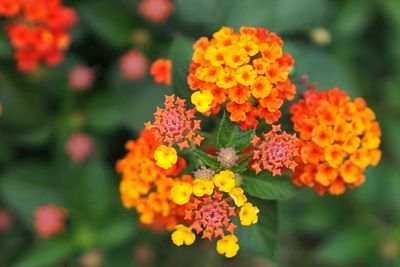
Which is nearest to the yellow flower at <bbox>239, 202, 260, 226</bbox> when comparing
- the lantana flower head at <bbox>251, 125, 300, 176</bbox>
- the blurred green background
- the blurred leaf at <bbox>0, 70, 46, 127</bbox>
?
the lantana flower head at <bbox>251, 125, 300, 176</bbox>

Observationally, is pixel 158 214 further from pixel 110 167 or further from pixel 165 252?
pixel 165 252

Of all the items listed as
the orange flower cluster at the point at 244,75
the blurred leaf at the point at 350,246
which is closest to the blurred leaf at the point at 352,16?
A: the blurred leaf at the point at 350,246

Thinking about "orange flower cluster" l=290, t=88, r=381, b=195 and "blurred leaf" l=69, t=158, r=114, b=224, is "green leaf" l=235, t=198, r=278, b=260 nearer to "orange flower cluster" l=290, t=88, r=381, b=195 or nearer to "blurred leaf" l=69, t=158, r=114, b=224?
"orange flower cluster" l=290, t=88, r=381, b=195

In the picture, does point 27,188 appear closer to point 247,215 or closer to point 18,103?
point 18,103

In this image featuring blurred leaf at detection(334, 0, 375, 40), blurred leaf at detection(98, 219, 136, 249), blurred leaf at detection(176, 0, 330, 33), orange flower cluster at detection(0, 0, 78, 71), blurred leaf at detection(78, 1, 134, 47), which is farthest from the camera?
blurred leaf at detection(334, 0, 375, 40)

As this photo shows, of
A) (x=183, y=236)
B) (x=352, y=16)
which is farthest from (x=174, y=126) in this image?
(x=352, y=16)
